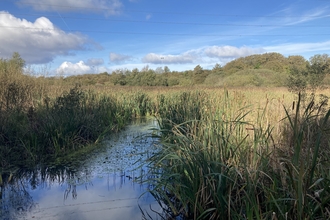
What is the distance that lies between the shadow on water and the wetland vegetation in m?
0.20

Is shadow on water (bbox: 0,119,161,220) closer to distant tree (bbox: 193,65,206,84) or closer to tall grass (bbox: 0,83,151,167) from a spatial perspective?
tall grass (bbox: 0,83,151,167)

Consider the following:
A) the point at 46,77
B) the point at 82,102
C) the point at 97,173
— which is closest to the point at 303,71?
the point at 82,102

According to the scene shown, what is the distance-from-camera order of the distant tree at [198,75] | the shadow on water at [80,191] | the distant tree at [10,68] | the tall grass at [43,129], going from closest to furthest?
the shadow on water at [80,191] < the tall grass at [43,129] < the distant tree at [10,68] < the distant tree at [198,75]

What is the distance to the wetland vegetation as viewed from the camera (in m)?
1.84

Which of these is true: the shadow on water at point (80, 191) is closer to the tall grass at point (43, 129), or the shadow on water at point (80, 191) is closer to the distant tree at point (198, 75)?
the tall grass at point (43, 129)

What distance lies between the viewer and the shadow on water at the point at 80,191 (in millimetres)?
2779

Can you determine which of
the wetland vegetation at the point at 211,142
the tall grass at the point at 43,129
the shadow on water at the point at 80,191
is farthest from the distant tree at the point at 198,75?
the shadow on water at the point at 80,191

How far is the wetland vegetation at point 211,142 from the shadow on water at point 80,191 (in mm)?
197

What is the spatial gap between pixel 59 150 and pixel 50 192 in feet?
4.44

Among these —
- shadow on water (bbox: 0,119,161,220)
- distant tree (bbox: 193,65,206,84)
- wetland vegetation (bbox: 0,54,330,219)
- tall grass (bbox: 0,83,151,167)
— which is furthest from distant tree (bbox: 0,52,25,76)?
distant tree (bbox: 193,65,206,84)

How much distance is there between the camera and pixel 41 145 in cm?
452

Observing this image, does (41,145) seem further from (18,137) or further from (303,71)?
(303,71)

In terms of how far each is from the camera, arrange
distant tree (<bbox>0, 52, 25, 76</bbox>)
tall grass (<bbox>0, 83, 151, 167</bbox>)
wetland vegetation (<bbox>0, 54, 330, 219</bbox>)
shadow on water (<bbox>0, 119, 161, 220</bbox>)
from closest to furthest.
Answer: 1. wetland vegetation (<bbox>0, 54, 330, 219</bbox>)
2. shadow on water (<bbox>0, 119, 161, 220</bbox>)
3. tall grass (<bbox>0, 83, 151, 167</bbox>)
4. distant tree (<bbox>0, 52, 25, 76</bbox>)

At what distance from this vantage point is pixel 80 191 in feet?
10.9
